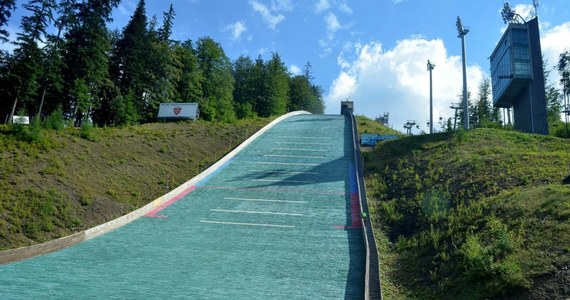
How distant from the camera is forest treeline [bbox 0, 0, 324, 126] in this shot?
34.7 meters

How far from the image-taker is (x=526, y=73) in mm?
37094

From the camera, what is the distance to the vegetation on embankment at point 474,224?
24.3 feet

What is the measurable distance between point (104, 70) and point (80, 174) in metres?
25.8

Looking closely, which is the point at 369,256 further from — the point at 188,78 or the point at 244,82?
the point at 244,82

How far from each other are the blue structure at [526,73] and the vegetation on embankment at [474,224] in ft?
66.9

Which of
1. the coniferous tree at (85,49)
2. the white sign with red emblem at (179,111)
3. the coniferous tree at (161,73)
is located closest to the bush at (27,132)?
the white sign with red emblem at (179,111)

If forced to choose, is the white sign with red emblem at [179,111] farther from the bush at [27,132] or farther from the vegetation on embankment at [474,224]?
the vegetation on embankment at [474,224]

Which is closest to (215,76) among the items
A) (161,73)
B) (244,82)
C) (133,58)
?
(161,73)

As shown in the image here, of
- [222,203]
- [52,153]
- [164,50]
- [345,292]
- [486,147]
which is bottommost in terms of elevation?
[345,292]

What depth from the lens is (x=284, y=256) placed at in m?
10.8

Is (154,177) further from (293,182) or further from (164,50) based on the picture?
(164,50)

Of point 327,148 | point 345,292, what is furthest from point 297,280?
point 327,148

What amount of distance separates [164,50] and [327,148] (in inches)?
1098

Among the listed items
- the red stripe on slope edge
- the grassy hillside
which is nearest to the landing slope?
the red stripe on slope edge
